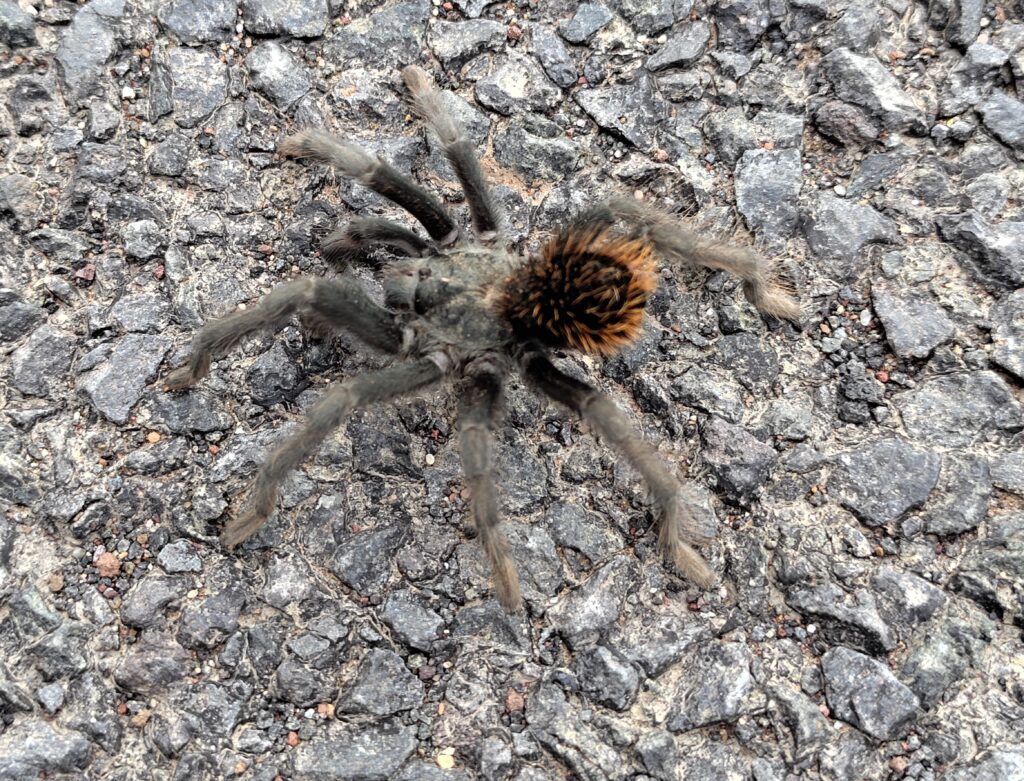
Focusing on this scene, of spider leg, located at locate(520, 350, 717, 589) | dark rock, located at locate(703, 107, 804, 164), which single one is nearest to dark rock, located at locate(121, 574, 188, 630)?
spider leg, located at locate(520, 350, 717, 589)

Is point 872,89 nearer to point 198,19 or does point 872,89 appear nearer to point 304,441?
point 304,441

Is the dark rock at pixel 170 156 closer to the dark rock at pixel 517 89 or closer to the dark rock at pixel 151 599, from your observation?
the dark rock at pixel 517 89

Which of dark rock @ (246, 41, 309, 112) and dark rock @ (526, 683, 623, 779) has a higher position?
dark rock @ (246, 41, 309, 112)

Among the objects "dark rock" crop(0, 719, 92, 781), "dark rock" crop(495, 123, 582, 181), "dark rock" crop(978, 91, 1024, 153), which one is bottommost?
"dark rock" crop(0, 719, 92, 781)

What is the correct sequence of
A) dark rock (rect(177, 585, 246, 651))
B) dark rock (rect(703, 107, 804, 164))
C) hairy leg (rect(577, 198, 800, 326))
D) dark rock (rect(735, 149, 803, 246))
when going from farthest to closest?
dark rock (rect(703, 107, 804, 164))
dark rock (rect(735, 149, 803, 246))
hairy leg (rect(577, 198, 800, 326))
dark rock (rect(177, 585, 246, 651))

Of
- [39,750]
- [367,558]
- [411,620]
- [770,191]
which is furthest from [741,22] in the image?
[39,750]

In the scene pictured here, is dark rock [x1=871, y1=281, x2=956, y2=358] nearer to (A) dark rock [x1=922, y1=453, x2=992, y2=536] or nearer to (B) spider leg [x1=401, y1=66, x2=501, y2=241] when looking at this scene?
(A) dark rock [x1=922, y1=453, x2=992, y2=536]

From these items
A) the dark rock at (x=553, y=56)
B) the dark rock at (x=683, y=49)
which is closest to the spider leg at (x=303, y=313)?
the dark rock at (x=553, y=56)
